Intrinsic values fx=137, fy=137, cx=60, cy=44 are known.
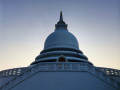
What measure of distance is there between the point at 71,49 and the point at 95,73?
11.5 m

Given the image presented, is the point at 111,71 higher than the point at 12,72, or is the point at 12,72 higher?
the point at 111,71

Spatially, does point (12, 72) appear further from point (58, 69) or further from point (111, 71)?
point (111, 71)

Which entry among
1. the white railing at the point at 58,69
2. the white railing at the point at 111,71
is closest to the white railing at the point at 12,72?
the white railing at the point at 58,69

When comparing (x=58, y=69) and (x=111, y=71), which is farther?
(x=111, y=71)

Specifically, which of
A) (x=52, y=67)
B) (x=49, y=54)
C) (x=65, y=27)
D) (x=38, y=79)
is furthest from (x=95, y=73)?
(x=65, y=27)

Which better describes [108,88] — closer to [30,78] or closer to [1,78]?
[30,78]

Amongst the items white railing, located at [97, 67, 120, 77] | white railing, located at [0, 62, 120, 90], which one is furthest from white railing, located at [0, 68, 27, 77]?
Answer: white railing, located at [97, 67, 120, 77]

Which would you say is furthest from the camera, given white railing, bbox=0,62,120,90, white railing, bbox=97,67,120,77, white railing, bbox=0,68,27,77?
white railing, bbox=97,67,120,77

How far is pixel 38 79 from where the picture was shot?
1553 cm

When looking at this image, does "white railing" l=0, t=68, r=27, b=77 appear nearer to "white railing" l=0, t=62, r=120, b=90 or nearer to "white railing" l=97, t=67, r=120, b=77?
"white railing" l=0, t=62, r=120, b=90

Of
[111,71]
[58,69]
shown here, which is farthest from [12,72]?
[111,71]

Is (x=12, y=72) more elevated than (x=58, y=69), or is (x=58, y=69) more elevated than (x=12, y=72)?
(x=58, y=69)

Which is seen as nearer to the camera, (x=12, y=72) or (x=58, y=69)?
(x=58, y=69)

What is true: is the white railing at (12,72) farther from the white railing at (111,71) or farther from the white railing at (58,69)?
the white railing at (111,71)
